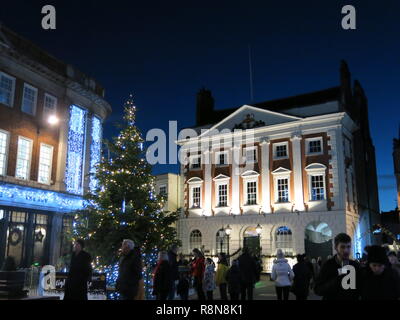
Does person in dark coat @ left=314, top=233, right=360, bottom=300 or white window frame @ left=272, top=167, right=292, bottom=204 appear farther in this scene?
white window frame @ left=272, top=167, right=292, bottom=204

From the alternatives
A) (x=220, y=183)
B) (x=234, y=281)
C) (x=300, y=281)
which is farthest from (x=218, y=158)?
(x=300, y=281)

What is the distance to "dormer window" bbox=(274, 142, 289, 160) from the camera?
34594mm

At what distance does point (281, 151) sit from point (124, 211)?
69.8 ft

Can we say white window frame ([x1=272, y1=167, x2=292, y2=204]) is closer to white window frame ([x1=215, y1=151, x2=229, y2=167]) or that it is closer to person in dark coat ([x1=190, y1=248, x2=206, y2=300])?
white window frame ([x1=215, y1=151, x2=229, y2=167])

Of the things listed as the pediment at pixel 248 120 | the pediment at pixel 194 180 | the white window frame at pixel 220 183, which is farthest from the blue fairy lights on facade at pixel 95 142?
the white window frame at pixel 220 183

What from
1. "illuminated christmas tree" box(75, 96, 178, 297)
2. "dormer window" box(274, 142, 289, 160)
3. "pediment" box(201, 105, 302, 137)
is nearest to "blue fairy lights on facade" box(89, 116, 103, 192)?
"illuminated christmas tree" box(75, 96, 178, 297)

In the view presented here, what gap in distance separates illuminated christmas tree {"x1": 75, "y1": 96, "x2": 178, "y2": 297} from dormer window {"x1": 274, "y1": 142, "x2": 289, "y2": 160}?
740 inches

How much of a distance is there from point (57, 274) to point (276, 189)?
79.2 ft

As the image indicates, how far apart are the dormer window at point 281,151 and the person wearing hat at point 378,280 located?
2990 cm

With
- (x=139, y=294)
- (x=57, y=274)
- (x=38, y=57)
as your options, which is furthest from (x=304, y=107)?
(x=139, y=294)

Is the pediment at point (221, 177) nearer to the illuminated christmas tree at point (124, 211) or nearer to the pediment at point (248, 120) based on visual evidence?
the pediment at point (248, 120)
